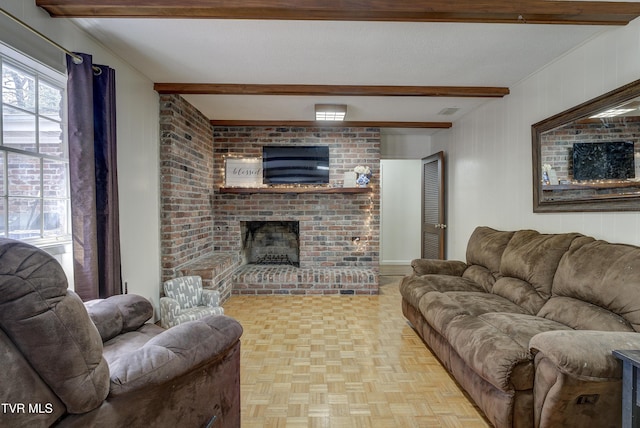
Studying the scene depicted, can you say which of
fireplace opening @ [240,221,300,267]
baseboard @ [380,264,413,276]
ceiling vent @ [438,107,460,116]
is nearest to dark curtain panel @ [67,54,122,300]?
fireplace opening @ [240,221,300,267]

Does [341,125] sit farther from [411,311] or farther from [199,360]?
[199,360]

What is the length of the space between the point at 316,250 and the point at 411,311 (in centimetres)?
204

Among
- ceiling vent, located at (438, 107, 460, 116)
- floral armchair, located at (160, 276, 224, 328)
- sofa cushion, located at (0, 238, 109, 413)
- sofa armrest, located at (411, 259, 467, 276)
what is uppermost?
ceiling vent, located at (438, 107, 460, 116)

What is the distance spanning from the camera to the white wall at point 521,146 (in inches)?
82.2

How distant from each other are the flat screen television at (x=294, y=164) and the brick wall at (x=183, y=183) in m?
0.84

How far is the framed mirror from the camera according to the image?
77.5 inches

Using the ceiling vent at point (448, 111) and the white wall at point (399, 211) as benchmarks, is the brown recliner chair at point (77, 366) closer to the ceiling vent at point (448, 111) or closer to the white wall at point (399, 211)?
the ceiling vent at point (448, 111)

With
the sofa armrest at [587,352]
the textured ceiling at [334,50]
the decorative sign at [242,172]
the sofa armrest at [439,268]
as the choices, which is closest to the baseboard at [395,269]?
the sofa armrest at [439,268]

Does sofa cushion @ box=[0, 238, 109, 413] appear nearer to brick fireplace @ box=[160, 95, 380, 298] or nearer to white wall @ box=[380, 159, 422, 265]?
brick fireplace @ box=[160, 95, 380, 298]

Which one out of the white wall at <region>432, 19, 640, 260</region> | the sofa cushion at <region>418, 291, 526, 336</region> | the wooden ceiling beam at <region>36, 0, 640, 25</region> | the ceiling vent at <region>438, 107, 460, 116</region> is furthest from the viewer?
the ceiling vent at <region>438, 107, 460, 116</region>

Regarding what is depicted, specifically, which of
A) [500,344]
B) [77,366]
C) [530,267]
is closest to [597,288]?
[530,267]

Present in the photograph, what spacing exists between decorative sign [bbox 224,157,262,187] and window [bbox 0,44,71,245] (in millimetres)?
2653

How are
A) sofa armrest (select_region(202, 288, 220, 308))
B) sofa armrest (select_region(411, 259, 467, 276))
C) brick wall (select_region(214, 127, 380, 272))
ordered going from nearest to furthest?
sofa armrest (select_region(202, 288, 220, 308)) → sofa armrest (select_region(411, 259, 467, 276)) → brick wall (select_region(214, 127, 380, 272))

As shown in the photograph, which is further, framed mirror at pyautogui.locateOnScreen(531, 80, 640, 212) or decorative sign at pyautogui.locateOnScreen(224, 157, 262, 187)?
decorative sign at pyautogui.locateOnScreen(224, 157, 262, 187)
